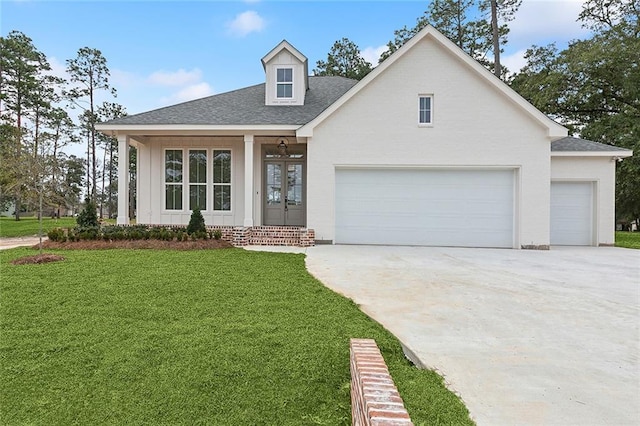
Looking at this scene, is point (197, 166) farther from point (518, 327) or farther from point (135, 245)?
point (518, 327)

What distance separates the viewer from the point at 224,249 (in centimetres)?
893

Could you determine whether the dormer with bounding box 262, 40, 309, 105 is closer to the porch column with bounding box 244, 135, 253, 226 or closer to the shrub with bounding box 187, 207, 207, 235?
the porch column with bounding box 244, 135, 253, 226

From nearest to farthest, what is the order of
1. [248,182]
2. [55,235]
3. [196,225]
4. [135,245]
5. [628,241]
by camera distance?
[135,245] < [55,235] < [196,225] < [248,182] < [628,241]

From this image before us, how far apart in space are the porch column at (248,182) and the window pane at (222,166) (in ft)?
4.79

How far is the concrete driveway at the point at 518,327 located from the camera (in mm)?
2330

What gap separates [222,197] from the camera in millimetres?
11852

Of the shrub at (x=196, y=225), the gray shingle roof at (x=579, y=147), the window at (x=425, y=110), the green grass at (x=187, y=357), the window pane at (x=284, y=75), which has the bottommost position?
the green grass at (x=187, y=357)

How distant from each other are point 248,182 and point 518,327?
859 cm

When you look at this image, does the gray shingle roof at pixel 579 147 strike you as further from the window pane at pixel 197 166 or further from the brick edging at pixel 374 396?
the window pane at pixel 197 166

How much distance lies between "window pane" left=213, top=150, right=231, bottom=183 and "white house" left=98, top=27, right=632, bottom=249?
3.37 feet

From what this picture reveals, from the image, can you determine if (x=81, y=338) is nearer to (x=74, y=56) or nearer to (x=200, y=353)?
(x=200, y=353)

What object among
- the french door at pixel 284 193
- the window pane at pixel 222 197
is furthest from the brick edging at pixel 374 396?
the window pane at pixel 222 197

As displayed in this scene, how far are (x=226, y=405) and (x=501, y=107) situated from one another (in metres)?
11.0

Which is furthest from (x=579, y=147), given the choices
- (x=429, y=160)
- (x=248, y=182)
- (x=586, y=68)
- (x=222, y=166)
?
(x=222, y=166)
